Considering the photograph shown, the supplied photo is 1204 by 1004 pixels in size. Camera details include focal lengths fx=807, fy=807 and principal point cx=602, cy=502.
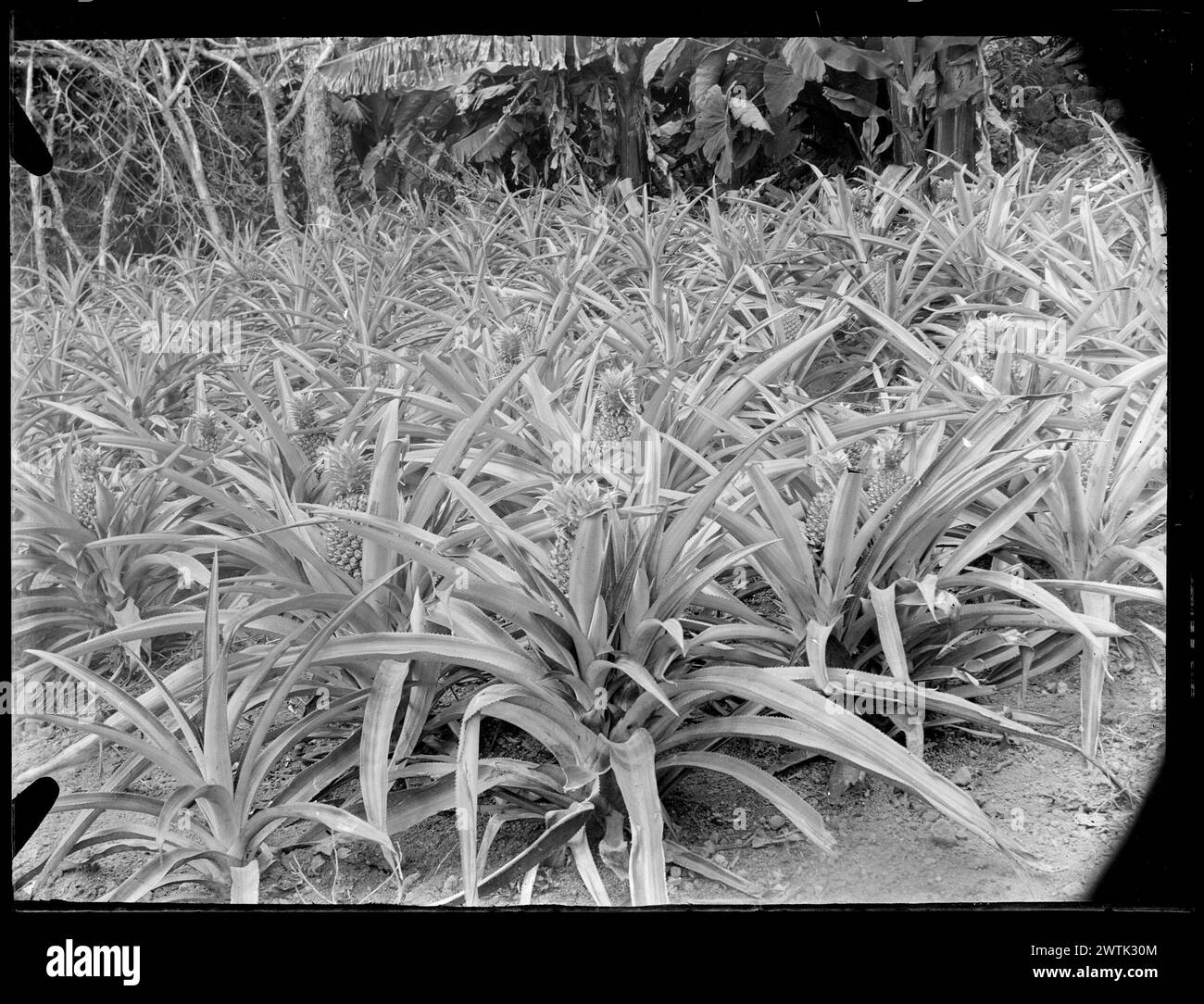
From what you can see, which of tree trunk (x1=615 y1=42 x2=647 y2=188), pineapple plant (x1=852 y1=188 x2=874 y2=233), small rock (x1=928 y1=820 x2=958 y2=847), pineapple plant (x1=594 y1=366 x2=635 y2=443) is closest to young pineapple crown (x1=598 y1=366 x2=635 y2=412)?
pineapple plant (x1=594 y1=366 x2=635 y2=443)

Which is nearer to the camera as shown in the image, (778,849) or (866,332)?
(778,849)

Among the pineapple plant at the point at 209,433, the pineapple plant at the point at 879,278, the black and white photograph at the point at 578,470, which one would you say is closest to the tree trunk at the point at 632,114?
the black and white photograph at the point at 578,470

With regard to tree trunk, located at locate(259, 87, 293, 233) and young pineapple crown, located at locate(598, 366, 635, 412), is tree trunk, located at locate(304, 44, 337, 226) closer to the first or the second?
tree trunk, located at locate(259, 87, 293, 233)

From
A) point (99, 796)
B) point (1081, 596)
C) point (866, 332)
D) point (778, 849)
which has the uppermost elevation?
point (866, 332)

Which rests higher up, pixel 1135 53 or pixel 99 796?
pixel 1135 53

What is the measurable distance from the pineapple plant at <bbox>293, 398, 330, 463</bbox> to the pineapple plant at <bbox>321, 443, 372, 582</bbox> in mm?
42

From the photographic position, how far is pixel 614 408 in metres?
1.02

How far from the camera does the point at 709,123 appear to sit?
104cm

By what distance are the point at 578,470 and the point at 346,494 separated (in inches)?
11.3

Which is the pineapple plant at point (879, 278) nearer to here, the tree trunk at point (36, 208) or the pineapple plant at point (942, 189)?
the pineapple plant at point (942, 189)

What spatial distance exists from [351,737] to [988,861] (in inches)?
30.5

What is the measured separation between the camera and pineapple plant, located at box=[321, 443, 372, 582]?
983mm

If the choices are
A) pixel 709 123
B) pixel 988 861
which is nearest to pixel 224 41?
pixel 709 123
